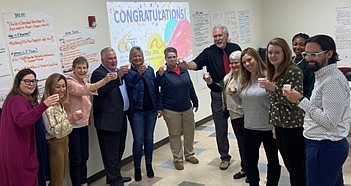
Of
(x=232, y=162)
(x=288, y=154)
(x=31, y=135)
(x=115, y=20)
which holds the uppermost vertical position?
(x=115, y=20)

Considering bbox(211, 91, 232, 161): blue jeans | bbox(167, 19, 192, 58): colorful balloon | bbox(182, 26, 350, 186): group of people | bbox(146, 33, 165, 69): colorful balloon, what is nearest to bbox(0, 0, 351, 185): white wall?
bbox(167, 19, 192, 58): colorful balloon

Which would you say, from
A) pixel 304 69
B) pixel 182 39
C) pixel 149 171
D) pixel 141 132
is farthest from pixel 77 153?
pixel 182 39

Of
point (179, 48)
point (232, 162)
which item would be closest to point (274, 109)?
point (232, 162)

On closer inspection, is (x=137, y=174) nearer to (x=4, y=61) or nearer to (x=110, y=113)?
(x=110, y=113)

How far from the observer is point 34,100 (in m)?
2.96

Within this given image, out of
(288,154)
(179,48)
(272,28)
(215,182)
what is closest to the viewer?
(288,154)

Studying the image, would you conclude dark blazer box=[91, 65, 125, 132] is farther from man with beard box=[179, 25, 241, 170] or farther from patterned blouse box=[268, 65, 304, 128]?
patterned blouse box=[268, 65, 304, 128]

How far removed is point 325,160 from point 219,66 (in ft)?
6.61

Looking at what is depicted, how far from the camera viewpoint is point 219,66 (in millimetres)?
4062

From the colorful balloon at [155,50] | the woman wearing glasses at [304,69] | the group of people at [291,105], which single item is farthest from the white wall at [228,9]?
the woman wearing glasses at [304,69]

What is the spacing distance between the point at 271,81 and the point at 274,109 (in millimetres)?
207

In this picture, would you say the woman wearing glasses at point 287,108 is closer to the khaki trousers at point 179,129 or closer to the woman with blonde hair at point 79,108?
the woman with blonde hair at point 79,108

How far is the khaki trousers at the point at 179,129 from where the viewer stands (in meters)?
4.20

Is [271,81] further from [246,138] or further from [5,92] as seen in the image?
[5,92]
